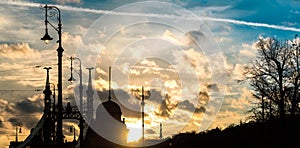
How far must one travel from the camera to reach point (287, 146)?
82.7ft

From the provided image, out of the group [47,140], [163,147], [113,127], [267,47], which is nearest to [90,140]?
[113,127]

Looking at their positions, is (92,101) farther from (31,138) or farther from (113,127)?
(31,138)

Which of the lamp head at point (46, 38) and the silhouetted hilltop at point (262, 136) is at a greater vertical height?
the lamp head at point (46, 38)

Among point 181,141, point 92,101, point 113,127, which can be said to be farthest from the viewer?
point 113,127

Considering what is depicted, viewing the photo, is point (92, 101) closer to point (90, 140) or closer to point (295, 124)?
point (90, 140)

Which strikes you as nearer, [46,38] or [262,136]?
[46,38]

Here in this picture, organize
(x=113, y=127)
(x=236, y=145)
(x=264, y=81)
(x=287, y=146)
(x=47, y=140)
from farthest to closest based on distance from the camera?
(x=113, y=127) → (x=47, y=140) → (x=264, y=81) → (x=236, y=145) → (x=287, y=146)

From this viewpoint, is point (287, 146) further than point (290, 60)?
No

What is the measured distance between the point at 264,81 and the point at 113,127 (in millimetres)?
32063

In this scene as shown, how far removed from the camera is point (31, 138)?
86000 millimetres

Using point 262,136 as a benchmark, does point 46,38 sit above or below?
above

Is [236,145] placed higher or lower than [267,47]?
lower

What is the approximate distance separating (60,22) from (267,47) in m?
32.6

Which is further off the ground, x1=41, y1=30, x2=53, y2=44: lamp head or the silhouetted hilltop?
x1=41, y1=30, x2=53, y2=44: lamp head
